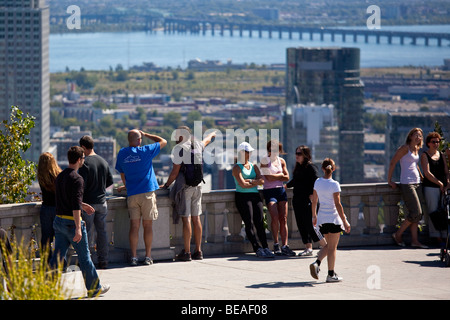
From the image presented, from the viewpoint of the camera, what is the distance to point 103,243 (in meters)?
12.3

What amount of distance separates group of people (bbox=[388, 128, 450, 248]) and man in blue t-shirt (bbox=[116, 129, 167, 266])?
361 cm

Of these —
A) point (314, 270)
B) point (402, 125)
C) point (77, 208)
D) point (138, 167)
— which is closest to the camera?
point (77, 208)

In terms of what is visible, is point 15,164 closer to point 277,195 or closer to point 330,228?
point 277,195

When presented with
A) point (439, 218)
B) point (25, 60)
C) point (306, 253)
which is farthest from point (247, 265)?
point (25, 60)

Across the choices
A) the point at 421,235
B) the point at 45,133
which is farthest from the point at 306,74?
the point at 421,235

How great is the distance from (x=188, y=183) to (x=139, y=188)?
0.73m

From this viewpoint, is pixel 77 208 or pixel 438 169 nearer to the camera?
pixel 77 208

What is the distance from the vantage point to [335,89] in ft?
561

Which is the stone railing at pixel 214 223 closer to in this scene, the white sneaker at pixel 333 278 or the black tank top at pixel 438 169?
the black tank top at pixel 438 169

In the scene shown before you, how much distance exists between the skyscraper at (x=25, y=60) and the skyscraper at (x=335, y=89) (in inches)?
1702

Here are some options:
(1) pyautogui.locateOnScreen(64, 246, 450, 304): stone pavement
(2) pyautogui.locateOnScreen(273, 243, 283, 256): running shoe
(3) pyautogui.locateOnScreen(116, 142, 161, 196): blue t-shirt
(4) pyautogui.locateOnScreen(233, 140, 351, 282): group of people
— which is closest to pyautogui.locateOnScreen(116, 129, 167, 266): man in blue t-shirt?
(3) pyautogui.locateOnScreen(116, 142, 161, 196): blue t-shirt

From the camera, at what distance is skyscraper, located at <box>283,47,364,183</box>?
166500mm

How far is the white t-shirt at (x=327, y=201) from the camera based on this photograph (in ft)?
37.2

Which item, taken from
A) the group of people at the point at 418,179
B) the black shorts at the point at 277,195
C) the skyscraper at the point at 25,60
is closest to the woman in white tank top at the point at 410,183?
the group of people at the point at 418,179
